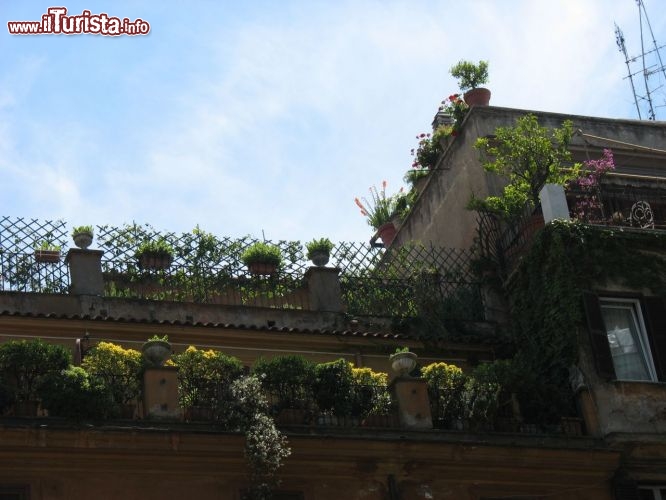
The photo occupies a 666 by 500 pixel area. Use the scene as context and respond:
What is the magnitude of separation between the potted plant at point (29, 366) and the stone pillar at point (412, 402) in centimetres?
428

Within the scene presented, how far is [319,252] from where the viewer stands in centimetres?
2044

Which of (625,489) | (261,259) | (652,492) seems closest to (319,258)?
(261,259)

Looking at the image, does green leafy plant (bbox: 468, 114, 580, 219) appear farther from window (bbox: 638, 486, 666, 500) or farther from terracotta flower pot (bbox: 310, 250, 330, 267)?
window (bbox: 638, 486, 666, 500)

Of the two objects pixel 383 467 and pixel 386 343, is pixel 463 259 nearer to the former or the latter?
pixel 386 343

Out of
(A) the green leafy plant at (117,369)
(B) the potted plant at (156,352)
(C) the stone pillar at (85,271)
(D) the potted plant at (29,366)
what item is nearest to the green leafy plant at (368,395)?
(B) the potted plant at (156,352)

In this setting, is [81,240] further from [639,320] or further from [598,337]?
[639,320]

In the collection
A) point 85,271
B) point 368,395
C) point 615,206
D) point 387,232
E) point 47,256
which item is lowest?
point 368,395

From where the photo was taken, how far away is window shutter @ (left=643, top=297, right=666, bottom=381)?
61.0ft

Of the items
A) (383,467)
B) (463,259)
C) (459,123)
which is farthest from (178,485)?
(459,123)

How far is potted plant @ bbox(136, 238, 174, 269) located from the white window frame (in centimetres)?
635

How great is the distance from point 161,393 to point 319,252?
534 centimetres

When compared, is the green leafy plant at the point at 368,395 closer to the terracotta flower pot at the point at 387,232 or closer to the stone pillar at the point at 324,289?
the stone pillar at the point at 324,289

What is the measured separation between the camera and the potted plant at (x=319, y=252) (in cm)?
2041

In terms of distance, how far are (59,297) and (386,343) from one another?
4.78m
